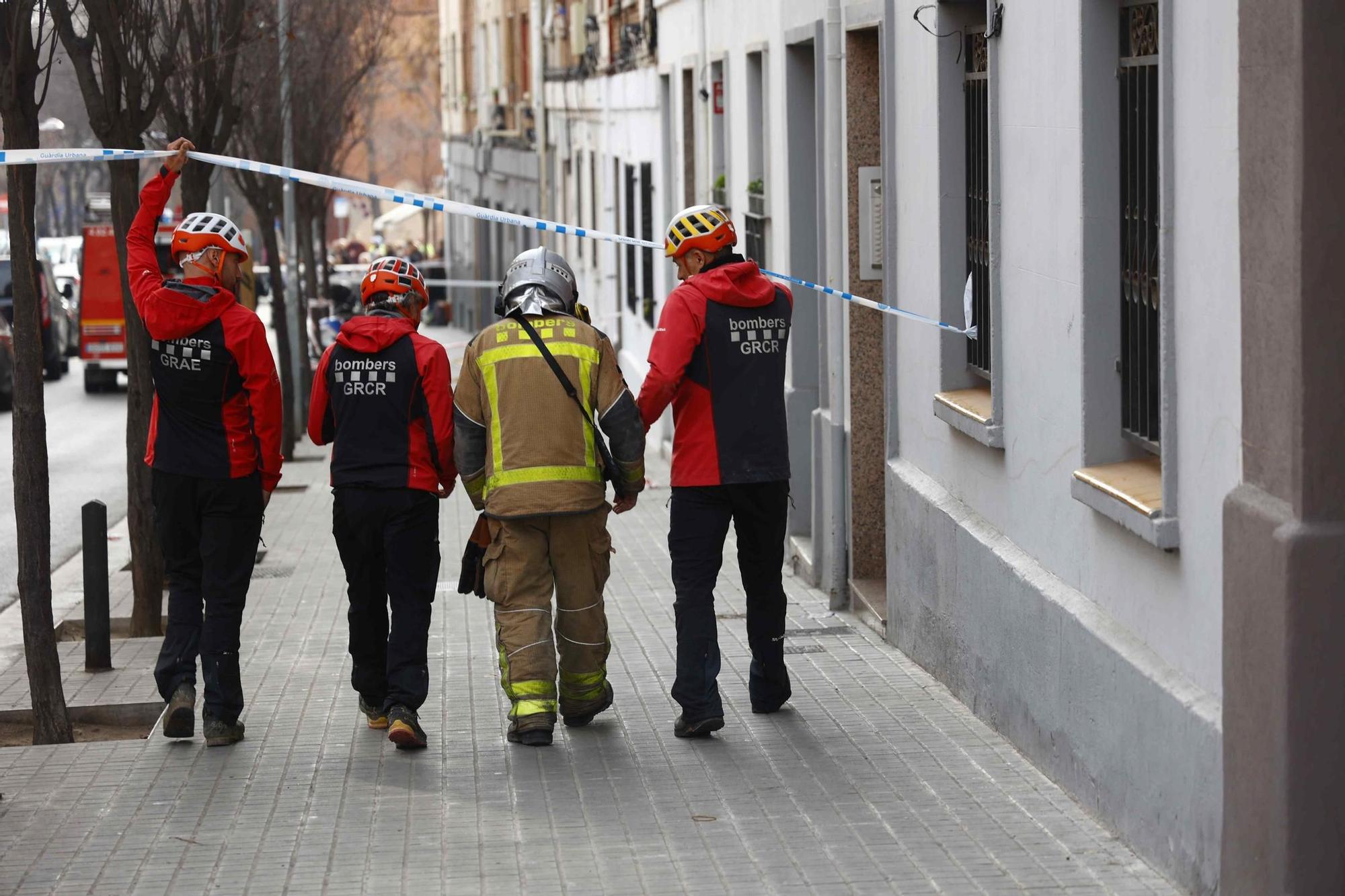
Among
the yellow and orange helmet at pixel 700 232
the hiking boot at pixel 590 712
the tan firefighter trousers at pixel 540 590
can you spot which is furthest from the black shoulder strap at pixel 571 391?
the hiking boot at pixel 590 712

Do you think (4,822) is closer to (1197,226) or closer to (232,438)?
(232,438)

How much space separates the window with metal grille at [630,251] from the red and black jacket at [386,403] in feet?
47.2

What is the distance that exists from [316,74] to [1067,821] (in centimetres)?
2065

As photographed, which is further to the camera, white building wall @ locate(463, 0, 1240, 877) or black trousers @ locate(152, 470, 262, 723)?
black trousers @ locate(152, 470, 262, 723)

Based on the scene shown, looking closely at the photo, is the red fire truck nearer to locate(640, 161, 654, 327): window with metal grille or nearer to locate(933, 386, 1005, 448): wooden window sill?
locate(640, 161, 654, 327): window with metal grille

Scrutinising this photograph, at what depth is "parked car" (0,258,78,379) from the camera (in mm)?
31911

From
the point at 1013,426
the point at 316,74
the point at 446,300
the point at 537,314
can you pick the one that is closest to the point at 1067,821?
the point at 1013,426

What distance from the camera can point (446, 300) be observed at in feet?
163

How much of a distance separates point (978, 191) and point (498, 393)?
2244 millimetres

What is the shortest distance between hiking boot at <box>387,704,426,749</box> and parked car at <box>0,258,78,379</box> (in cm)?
2477

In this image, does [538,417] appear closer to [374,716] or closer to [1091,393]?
[374,716]

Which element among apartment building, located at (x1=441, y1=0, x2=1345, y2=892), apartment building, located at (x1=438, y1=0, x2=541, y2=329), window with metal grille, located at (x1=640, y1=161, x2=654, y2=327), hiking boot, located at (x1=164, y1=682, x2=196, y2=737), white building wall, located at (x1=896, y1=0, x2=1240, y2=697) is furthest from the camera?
apartment building, located at (x1=438, y1=0, x2=541, y2=329)

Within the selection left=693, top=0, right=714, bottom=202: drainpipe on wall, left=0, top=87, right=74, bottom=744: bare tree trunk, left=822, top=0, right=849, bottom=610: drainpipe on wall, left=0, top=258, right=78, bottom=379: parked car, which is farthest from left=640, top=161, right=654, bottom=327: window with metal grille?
left=0, top=258, right=78, bottom=379: parked car

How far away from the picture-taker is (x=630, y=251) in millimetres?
22203
